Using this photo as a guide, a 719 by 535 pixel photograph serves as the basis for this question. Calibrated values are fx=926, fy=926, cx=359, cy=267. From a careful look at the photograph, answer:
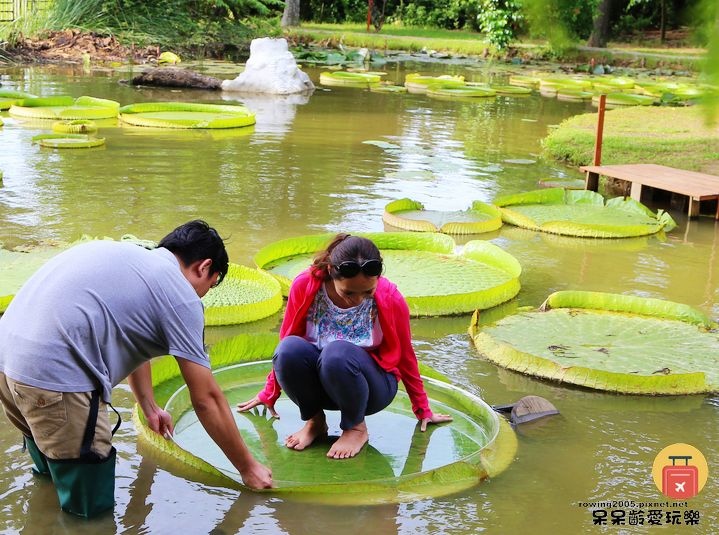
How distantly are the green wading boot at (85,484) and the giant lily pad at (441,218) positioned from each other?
4.11 meters

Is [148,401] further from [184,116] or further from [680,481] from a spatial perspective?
[184,116]

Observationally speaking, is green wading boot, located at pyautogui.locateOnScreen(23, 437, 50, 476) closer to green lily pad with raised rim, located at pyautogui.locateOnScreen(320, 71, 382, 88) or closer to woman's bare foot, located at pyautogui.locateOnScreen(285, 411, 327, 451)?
woman's bare foot, located at pyautogui.locateOnScreen(285, 411, 327, 451)

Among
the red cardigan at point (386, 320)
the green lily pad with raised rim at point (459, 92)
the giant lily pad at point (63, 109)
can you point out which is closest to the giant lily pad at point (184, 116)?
the giant lily pad at point (63, 109)

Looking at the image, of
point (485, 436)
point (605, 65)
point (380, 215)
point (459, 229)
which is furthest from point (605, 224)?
point (605, 65)

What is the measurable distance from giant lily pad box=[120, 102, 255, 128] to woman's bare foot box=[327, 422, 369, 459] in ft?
26.6

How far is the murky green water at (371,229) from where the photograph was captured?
9.63 feet

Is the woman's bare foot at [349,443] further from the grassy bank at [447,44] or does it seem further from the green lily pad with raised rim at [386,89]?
the grassy bank at [447,44]

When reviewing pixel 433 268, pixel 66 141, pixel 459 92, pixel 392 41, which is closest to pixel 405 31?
pixel 392 41

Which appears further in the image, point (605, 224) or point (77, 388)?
point (605, 224)

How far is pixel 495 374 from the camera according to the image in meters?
4.22

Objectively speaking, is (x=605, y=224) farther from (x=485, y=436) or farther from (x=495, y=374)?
(x=485, y=436)

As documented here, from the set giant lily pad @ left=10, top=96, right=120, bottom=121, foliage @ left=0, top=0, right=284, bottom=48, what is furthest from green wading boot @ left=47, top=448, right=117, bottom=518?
foliage @ left=0, top=0, right=284, bottom=48

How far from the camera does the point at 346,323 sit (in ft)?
10.8

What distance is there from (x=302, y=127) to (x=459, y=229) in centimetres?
545
